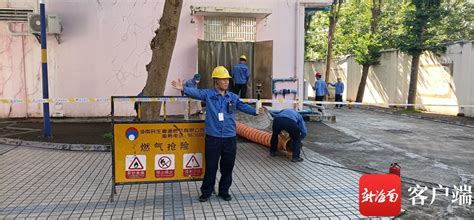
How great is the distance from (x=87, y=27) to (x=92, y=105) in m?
2.43

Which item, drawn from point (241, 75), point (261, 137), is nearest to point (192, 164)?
point (261, 137)

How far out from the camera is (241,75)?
12266 mm

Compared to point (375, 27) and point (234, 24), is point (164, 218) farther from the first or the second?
point (375, 27)

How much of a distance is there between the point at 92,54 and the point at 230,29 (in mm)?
4416

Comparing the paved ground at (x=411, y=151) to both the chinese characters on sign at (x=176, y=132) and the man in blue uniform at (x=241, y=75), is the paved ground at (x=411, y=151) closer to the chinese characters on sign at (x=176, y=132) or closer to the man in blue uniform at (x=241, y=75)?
the man in blue uniform at (x=241, y=75)

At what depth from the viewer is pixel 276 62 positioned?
43.9 feet

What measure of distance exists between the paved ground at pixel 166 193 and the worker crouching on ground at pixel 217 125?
40 cm

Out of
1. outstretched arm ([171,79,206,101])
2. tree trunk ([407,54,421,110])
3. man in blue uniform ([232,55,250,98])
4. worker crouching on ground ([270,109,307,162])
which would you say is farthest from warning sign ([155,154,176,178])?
tree trunk ([407,54,421,110])

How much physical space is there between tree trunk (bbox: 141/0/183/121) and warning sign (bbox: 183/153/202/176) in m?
3.17

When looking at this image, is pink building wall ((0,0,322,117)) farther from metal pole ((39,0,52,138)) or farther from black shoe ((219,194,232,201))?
black shoe ((219,194,232,201))

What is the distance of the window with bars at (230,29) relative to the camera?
13078mm

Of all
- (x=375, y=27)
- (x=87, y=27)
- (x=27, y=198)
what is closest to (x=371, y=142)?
(x=27, y=198)

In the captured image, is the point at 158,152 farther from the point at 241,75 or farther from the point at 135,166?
the point at 241,75

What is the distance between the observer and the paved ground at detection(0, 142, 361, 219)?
4809mm
